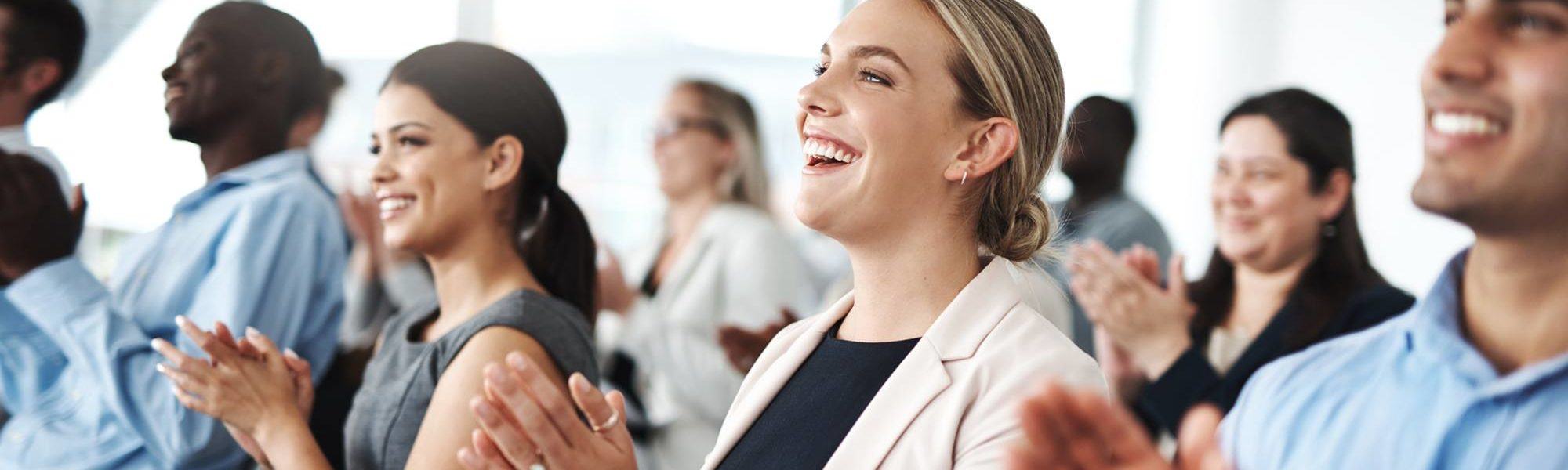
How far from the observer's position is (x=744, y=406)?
4.60 feet

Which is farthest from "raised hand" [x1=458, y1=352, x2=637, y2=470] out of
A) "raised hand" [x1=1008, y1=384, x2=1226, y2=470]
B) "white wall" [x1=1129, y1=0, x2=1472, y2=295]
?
"white wall" [x1=1129, y1=0, x2=1472, y2=295]

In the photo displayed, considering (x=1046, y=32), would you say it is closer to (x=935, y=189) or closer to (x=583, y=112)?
(x=935, y=189)

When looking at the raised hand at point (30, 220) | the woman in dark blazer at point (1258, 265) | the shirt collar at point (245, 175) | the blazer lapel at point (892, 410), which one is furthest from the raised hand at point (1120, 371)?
the raised hand at point (30, 220)

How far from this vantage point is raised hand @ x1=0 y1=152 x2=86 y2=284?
80.2 inches

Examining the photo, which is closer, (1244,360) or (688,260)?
(1244,360)

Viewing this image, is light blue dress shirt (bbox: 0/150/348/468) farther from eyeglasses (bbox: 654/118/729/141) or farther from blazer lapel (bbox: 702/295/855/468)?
eyeglasses (bbox: 654/118/729/141)

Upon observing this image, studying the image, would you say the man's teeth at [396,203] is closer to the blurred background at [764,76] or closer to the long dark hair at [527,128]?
the long dark hair at [527,128]

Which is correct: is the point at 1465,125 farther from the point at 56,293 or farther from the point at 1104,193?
the point at 1104,193

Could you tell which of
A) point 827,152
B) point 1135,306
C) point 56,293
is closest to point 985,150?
point 827,152

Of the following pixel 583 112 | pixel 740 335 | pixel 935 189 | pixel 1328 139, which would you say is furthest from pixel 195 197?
pixel 583 112

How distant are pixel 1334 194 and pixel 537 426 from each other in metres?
1.66

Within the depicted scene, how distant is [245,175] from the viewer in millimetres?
2125

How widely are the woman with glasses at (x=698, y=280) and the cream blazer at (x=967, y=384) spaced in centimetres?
165

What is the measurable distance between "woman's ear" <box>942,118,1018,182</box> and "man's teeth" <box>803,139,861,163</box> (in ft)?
0.34
